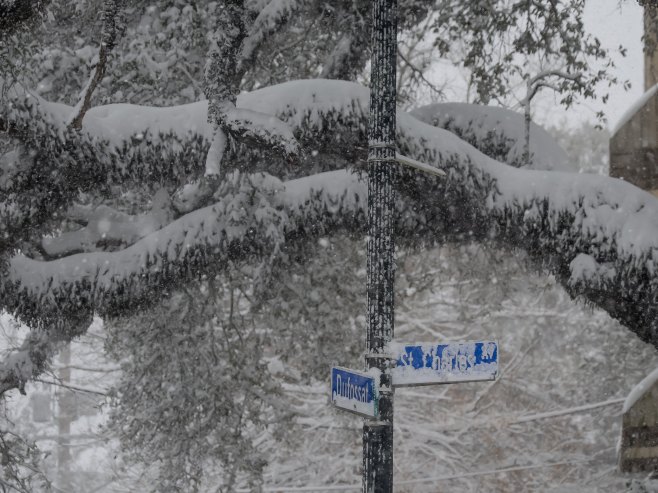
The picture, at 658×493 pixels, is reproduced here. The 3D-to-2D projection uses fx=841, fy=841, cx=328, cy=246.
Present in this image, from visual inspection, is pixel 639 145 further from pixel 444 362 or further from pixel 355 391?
pixel 355 391

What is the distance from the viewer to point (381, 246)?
510 centimetres

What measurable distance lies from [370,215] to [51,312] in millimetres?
4424

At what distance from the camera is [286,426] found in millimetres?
12484

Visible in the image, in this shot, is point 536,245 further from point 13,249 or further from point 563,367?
point 563,367

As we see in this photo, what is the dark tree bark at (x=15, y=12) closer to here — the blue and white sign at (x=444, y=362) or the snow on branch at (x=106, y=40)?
the snow on branch at (x=106, y=40)

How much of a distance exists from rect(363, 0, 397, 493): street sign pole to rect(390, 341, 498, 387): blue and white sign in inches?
4.0

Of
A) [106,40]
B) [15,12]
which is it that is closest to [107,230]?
[106,40]

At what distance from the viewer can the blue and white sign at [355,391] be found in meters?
4.97

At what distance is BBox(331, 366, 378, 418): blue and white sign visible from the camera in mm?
4973

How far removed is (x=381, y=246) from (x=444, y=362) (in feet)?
2.70

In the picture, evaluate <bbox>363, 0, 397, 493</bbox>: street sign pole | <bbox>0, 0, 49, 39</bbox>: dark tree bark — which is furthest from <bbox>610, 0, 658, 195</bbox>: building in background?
<bbox>0, 0, 49, 39</bbox>: dark tree bark

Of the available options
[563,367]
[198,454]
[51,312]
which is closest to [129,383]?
[198,454]

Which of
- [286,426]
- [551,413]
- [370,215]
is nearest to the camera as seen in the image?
[370,215]

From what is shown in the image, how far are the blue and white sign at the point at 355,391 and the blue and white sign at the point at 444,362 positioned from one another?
6.6 inches
